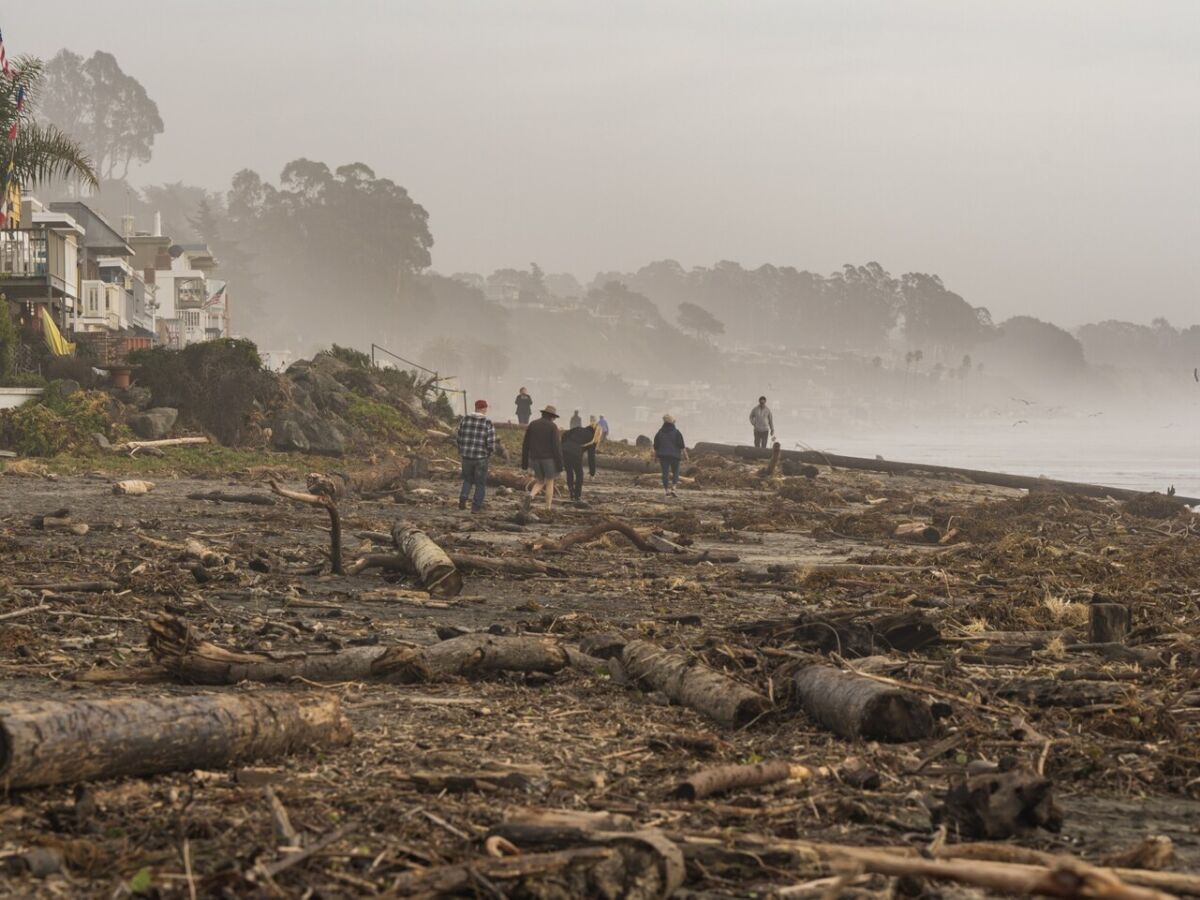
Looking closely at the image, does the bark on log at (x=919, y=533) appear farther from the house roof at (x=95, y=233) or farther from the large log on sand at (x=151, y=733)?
the house roof at (x=95, y=233)

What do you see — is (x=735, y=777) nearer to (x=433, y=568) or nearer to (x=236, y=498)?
(x=433, y=568)

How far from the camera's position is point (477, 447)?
63.5 ft

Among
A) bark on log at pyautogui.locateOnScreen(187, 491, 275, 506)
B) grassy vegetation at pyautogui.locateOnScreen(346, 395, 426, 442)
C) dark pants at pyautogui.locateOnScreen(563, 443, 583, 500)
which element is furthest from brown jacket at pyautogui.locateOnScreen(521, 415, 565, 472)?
grassy vegetation at pyautogui.locateOnScreen(346, 395, 426, 442)

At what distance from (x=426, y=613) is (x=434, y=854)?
20.1 feet

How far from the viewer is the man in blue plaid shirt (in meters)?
19.2

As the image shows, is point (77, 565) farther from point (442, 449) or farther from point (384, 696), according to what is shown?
point (442, 449)

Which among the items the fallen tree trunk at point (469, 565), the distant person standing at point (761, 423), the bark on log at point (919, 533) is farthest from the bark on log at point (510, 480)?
the distant person standing at point (761, 423)

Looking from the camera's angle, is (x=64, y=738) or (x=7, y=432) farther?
(x=7, y=432)

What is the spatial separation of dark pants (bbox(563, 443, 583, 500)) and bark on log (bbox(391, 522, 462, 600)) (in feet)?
33.1

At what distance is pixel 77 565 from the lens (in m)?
11.5

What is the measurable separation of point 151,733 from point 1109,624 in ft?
20.8

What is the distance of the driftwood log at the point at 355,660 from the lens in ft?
23.0

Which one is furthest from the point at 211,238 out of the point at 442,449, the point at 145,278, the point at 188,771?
the point at 188,771

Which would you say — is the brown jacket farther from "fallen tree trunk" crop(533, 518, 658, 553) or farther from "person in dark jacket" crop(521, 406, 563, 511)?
"fallen tree trunk" crop(533, 518, 658, 553)
